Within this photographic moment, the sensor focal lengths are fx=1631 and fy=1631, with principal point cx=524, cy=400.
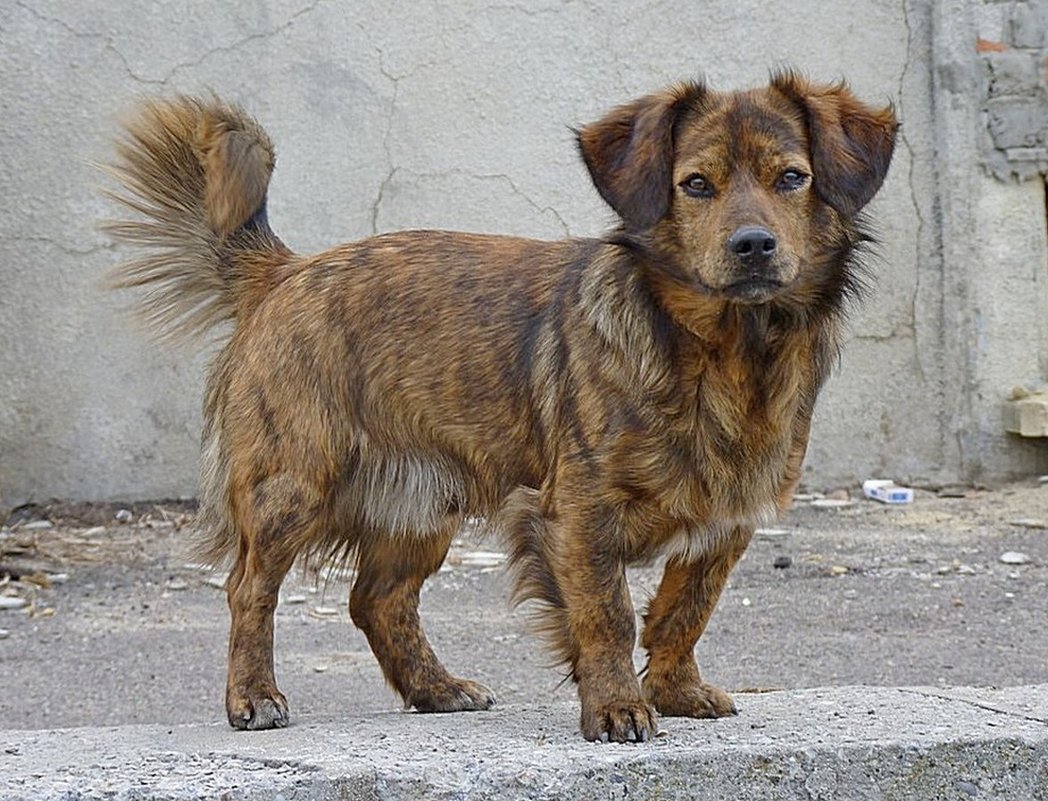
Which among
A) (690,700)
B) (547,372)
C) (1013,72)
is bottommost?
(690,700)

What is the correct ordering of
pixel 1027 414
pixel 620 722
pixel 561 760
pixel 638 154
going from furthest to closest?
pixel 1027 414
pixel 638 154
pixel 620 722
pixel 561 760

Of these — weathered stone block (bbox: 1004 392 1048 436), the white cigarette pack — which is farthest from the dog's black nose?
weathered stone block (bbox: 1004 392 1048 436)

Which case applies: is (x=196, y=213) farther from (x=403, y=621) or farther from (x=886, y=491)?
(x=886, y=491)

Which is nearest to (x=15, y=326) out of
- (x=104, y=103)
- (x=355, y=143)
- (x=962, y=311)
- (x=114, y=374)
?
(x=114, y=374)

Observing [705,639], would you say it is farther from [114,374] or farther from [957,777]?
[114,374]

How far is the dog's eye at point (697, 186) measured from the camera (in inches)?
132

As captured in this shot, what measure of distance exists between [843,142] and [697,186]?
0.35 m

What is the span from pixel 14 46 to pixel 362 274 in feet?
13.7

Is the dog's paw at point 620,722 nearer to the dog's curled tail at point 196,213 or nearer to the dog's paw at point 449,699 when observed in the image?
the dog's paw at point 449,699

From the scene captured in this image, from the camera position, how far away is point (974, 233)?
7.82 meters

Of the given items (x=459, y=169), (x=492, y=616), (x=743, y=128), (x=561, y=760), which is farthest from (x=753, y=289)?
(x=459, y=169)

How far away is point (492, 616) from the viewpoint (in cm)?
604

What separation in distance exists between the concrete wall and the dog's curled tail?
3.27 m

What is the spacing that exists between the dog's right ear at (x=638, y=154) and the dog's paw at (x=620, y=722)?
3.25 ft
